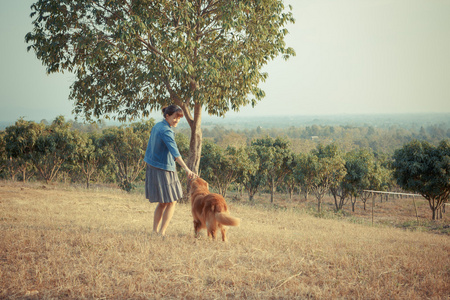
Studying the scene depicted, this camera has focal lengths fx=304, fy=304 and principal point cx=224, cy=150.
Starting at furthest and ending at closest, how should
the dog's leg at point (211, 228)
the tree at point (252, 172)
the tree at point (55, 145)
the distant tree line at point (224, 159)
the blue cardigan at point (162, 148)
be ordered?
the tree at point (252, 172), the distant tree line at point (224, 159), the tree at point (55, 145), the dog's leg at point (211, 228), the blue cardigan at point (162, 148)

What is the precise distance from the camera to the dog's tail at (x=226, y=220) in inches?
196

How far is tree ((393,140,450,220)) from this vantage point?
28.3 m

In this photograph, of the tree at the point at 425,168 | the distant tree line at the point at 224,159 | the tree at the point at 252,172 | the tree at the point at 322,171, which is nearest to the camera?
the distant tree line at the point at 224,159

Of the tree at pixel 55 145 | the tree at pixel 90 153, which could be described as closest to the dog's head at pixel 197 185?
the tree at pixel 55 145

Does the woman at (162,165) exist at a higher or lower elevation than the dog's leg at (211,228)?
higher

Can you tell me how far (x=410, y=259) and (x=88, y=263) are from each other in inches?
196

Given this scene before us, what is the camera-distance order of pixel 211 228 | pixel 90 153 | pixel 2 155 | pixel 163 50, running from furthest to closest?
pixel 2 155 → pixel 90 153 → pixel 163 50 → pixel 211 228

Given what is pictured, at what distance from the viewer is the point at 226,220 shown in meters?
Result: 5.01

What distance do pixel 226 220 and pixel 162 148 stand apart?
1.64m

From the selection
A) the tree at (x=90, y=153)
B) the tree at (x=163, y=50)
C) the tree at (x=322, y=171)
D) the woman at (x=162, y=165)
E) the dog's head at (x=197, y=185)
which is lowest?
the tree at (x=322, y=171)

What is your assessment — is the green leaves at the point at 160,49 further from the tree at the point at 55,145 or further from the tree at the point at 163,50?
the tree at the point at 55,145

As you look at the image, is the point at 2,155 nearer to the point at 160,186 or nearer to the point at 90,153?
the point at 90,153

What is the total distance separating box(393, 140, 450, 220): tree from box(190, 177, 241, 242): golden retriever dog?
2982 centimetres

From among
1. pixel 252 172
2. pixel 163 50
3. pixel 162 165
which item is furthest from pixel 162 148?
pixel 252 172
